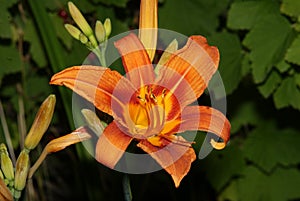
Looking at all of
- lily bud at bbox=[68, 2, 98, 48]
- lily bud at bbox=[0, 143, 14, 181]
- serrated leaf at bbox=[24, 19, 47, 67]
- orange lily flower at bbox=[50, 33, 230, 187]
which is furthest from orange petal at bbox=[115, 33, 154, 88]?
serrated leaf at bbox=[24, 19, 47, 67]

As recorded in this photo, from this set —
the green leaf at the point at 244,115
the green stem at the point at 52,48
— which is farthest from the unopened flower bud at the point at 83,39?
the green leaf at the point at 244,115

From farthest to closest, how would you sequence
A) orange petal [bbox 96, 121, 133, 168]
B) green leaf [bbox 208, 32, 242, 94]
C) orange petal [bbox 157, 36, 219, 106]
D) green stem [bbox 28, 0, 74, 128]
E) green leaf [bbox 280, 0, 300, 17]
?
green leaf [bbox 208, 32, 242, 94] < green leaf [bbox 280, 0, 300, 17] < green stem [bbox 28, 0, 74, 128] < orange petal [bbox 157, 36, 219, 106] < orange petal [bbox 96, 121, 133, 168]

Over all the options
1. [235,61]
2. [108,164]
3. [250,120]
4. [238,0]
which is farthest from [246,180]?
[108,164]

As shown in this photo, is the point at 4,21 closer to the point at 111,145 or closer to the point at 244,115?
the point at 244,115

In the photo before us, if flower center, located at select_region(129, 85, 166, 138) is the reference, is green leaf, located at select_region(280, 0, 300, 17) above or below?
below

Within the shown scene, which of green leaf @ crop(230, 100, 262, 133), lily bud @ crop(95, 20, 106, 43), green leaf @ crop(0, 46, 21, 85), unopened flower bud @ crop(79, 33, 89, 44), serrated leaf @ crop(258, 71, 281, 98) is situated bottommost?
green leaf @ crop(230, 100, 262, 133)

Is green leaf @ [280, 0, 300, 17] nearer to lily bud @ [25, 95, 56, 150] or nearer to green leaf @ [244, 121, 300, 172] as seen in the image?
green leaf @ [244, 121, 300, 172]

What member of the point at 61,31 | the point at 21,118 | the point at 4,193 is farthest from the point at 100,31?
Answer: the point at 21,118

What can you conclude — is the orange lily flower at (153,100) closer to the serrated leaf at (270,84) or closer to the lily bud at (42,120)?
the lily bud at (42,120)
